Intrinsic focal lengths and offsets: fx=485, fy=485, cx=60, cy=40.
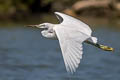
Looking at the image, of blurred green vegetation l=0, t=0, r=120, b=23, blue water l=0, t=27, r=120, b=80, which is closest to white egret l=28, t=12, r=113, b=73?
blue water l=0, t=27, r=120, b=80

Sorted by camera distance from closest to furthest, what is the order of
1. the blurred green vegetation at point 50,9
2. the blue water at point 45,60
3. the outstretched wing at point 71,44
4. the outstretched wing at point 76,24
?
1. the outstretched wing at point 71,44
2. the outstretched wing at point 76,24
3. the blue water at point 45,60
4. the blurred green vegetation at point 50,9

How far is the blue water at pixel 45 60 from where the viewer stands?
30.4 ft

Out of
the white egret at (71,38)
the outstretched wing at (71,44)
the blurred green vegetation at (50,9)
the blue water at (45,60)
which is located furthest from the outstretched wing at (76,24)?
the blurred green vegetation at (50,9)

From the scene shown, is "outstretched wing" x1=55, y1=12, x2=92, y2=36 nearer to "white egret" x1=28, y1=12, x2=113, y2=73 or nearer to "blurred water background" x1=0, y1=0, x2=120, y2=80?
"white egret" x1=28, y1=12, x2=113, y2=73

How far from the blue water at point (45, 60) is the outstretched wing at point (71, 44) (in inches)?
126

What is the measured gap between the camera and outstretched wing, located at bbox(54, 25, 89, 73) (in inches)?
196

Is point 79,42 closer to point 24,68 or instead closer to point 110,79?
point 110,79

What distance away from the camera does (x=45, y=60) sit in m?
11.3

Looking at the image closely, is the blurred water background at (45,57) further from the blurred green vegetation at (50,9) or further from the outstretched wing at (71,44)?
the outstretched wing at (71,44)

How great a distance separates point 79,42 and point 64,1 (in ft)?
71.5

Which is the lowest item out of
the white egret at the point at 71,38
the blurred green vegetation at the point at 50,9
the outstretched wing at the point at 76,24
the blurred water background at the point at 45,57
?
the blurred green vegetation at the point at 50,9

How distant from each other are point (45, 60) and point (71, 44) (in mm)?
6006

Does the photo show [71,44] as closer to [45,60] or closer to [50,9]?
[45,60]

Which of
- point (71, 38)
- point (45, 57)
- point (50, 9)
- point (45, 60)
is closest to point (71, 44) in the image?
point (71, 38)
